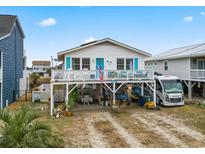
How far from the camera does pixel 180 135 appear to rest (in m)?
10.5

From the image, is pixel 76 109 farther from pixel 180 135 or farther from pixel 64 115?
pixel 180 135

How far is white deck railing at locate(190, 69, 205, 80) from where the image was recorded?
67.9 ft

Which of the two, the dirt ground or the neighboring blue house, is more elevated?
the neighboring blue house

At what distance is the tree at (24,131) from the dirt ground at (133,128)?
1.59 m

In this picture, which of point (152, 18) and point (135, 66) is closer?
point (135, 66)

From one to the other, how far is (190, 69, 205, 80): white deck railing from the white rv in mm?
3146

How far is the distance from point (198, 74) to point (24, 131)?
60.3 feet

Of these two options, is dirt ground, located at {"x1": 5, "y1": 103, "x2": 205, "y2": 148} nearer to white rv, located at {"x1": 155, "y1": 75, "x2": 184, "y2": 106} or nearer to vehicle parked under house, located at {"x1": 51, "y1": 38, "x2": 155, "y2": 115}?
white rv, located at {"x1": 155, "y1": 75, "x2": 184, "y2": 106}

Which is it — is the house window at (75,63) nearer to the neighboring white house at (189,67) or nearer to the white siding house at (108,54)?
the white siding house at (108,54)

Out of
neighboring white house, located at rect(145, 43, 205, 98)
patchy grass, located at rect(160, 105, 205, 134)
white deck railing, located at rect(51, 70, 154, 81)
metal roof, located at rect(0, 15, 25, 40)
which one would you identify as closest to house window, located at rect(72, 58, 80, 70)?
white deck railing, located at rect(51, 70, 154, 81)

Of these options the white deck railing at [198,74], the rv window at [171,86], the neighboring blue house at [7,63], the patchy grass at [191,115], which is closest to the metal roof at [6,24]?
the neighboring blue house at [7,63]

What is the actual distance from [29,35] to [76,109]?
56.4 ft

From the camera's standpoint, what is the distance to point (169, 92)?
18.5m
